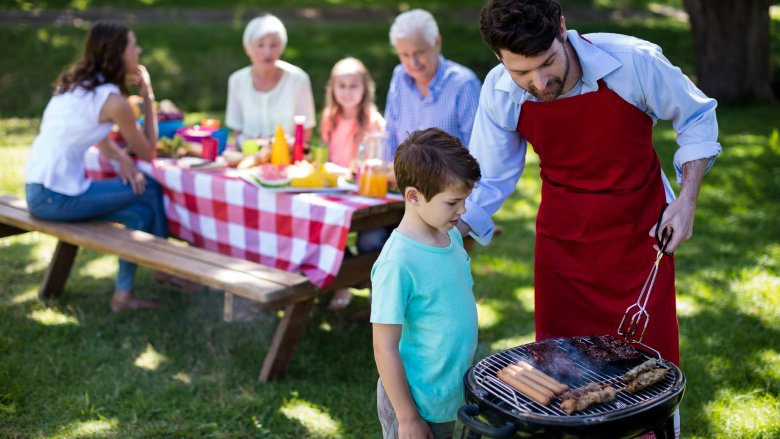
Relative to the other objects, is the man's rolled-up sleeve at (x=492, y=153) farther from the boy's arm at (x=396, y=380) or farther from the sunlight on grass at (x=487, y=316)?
the sunlight on grass at (x=487, y=316)

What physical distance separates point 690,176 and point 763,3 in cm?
816

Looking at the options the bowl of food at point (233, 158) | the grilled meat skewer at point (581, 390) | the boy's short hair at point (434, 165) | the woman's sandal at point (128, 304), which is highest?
the boy's short hair at point (434, 165)

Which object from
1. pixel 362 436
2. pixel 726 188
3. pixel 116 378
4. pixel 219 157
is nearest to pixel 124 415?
pixel 116 378

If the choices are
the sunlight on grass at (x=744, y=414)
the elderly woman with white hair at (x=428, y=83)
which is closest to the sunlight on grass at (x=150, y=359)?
the elderly woman with white hair at (x=428, y=83)

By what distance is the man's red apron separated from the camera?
2.75 metres

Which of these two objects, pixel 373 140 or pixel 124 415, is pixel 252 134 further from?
pixel 124 415

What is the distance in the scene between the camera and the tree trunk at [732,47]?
9.88m

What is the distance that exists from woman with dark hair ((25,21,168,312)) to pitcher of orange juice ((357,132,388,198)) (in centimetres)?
142

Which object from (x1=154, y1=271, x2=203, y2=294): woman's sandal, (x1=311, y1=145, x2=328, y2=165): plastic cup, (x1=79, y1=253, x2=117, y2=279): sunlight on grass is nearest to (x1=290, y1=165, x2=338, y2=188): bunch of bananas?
(x1=311, y1=145, x2=328, y2=165): plastic cup

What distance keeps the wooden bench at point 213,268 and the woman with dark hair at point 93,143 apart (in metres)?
0.13

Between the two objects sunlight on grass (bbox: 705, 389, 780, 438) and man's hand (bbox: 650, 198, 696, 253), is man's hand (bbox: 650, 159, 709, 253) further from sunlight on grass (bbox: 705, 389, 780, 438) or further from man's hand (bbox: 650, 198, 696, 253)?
sunlight on grass (bbox: 705, 389, 780, 438)

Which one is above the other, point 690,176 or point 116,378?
point 690,176

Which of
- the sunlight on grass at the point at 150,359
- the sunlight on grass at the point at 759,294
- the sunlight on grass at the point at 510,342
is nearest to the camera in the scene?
the sunlight on grass at the point at 150,359

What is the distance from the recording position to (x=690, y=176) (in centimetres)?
270
